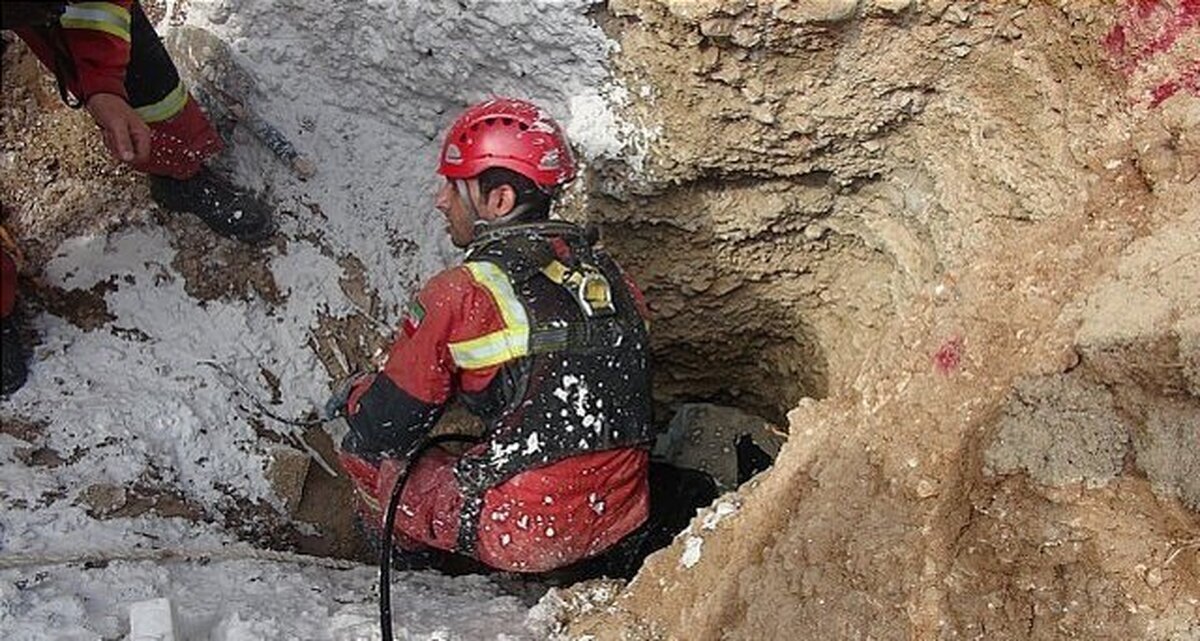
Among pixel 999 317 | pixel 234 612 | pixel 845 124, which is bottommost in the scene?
pixel 234 612

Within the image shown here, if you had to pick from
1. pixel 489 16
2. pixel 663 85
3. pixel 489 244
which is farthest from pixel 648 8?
pixel 489 244

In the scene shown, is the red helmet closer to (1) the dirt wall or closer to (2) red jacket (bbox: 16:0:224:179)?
(1) the dirt wall

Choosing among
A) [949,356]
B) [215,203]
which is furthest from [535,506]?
[215,203]

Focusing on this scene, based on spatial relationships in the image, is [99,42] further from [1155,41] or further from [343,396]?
[1155,41]

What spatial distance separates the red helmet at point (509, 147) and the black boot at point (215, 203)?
1.00m

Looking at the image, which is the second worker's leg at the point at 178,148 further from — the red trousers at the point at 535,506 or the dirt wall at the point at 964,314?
the dirt wall at the point at 964,314

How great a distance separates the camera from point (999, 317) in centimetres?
264

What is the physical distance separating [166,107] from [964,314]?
2.53m

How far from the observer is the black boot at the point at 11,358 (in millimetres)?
3154

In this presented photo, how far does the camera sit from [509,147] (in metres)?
3.04

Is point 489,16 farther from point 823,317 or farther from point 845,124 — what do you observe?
point 823,317

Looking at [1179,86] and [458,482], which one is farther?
[458,482]

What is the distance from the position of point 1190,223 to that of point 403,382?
203 centimetres

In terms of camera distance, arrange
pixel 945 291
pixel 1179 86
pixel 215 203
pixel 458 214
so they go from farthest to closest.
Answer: pixel 215 203, pixel 458 214, pixel 945 291, pixel 1179 86
